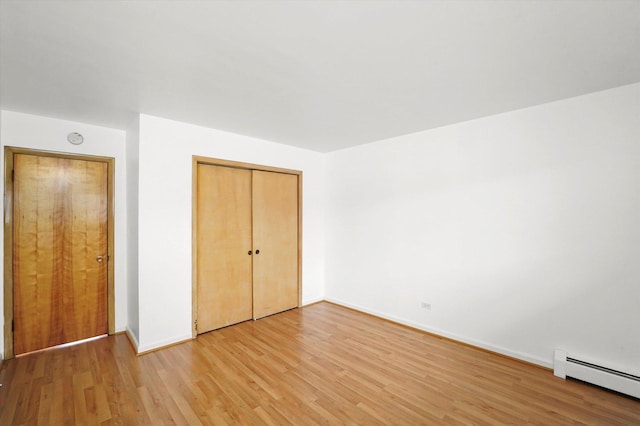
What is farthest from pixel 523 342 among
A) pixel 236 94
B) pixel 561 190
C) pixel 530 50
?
pixel 236 94

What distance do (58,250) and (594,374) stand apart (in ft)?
17.6

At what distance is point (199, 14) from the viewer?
144 centimetres

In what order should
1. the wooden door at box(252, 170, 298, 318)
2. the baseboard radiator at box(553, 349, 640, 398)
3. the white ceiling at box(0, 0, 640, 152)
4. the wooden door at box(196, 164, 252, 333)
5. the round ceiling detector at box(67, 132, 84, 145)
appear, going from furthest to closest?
the wooden door at box(252, 170, 298, 318)
the wooden door at box(196, 164, 252, 333)
the round ceiling detector at box(67, 132, 84, 145)
the baseboard radiator at box(553, 349, 640, 398)
the white ceiling at box(0, 0, 640, 152)

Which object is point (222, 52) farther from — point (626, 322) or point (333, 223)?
point (626, 322)

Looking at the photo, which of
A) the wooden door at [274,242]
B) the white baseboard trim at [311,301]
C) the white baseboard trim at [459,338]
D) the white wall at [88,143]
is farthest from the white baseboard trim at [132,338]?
the white baseboard trim at [459,338]

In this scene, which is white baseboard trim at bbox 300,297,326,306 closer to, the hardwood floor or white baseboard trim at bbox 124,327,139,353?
the hardwood floor

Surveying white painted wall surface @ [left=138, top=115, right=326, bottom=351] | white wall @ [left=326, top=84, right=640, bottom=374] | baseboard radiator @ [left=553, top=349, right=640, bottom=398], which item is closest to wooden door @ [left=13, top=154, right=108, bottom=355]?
white painted wall surface @ [left=138, top=115, right=326, bottom=351]

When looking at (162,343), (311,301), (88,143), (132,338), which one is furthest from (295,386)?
(88,143)

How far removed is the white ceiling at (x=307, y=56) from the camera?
1434 mm

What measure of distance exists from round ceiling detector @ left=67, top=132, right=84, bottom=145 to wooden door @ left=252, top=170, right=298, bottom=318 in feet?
6.55

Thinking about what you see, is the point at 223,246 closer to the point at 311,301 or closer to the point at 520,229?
the point at 311,301

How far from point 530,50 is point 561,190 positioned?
1.43m

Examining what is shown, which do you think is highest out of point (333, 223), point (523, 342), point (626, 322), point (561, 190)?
point (561, 190)

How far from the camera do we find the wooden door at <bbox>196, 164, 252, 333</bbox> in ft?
11.0
